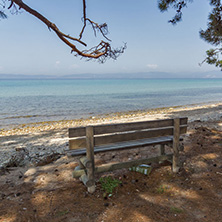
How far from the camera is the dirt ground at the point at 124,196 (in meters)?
2.98

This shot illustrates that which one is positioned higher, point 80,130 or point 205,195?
point 80,130

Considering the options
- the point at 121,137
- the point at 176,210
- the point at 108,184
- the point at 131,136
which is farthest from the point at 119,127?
the point at 176,210

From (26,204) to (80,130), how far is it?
1.62 m

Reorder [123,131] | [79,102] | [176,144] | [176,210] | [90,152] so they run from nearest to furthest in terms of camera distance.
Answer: [176,210]
[90,152]
[123,131]
[176,144]
[79,102]

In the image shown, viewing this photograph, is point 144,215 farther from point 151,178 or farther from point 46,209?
point 46,209

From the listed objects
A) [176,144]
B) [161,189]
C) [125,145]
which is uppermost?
[125,145]

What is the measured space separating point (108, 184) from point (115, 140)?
0.95m

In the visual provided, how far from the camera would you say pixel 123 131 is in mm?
3582

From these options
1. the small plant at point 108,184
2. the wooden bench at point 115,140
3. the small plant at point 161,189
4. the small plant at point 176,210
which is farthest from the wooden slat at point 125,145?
the small plant at point 176,210

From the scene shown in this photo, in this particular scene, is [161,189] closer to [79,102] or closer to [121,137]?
[121,137]

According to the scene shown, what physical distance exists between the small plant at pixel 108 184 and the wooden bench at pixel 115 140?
26 cm

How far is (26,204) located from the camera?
334cm

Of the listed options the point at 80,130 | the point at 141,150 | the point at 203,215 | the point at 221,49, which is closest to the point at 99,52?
the point at 141,150

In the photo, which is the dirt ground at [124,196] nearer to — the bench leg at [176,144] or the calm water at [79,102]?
the bench leg at [176,144]
